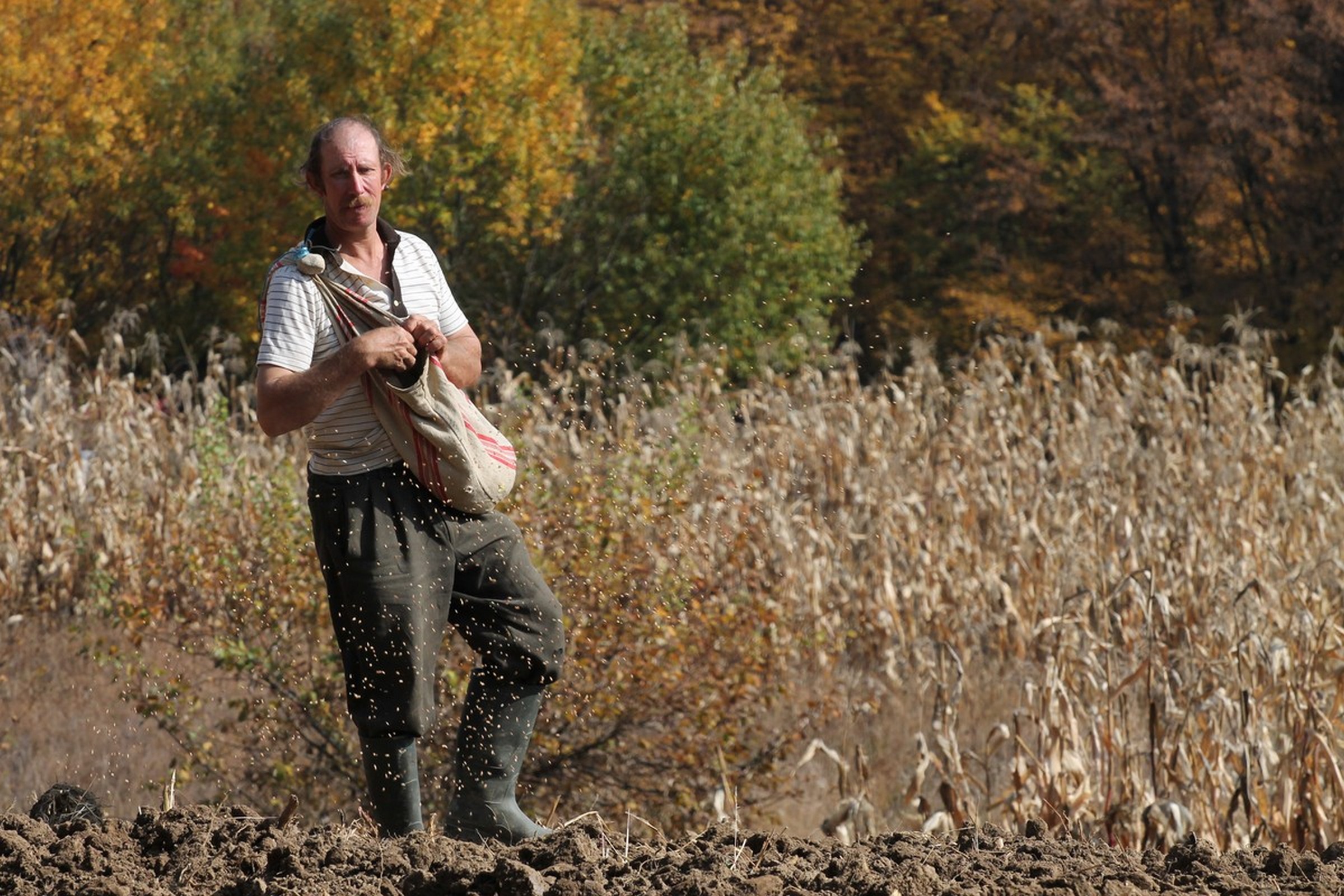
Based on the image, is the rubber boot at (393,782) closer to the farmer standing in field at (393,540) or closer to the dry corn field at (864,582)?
the farmer standing in field at (393,540)

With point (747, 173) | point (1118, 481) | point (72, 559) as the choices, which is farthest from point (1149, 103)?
point (72, 559)

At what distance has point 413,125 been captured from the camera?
16172 mm

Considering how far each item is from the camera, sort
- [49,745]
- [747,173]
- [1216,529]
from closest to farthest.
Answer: [49,745]
[1216,529]
[747,173]

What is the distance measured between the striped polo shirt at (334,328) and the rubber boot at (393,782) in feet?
2.04

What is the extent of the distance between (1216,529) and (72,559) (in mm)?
5018

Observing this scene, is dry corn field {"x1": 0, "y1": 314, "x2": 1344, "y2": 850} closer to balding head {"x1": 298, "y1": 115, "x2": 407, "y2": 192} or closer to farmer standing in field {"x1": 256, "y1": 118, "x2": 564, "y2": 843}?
farmer standing in field {"x1": 256, "y1": 118, "x2": 564, "y2": 843}

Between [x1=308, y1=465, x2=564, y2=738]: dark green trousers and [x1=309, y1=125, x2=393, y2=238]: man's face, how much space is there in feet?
1.78

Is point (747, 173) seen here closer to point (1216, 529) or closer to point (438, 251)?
point (438, 251)

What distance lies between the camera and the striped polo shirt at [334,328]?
3.74 meters

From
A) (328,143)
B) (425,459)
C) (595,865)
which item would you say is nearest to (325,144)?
(328,143)

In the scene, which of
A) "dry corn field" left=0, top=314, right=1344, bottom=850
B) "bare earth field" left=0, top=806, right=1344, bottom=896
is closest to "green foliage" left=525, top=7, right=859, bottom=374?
"dry corn field" left=0, top=314, right=1344, bottom=850

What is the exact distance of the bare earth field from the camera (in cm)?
303

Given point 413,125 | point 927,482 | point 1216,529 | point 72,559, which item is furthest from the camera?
point 413,125

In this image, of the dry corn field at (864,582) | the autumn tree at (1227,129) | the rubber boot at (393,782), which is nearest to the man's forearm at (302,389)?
the rubber boot at (393,782)
